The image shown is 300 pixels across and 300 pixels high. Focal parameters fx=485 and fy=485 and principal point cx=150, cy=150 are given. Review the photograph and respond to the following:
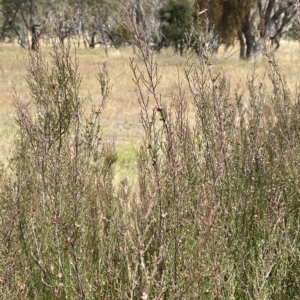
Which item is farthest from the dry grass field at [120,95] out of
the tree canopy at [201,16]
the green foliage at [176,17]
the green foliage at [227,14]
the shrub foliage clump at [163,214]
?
the green foliage at [176,17]

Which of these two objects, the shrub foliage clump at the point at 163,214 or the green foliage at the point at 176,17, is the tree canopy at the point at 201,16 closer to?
the green foliage at the point at 176,17

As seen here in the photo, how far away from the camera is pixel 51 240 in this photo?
297 centimetres

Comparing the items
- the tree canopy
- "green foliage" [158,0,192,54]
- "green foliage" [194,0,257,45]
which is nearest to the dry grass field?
the tree canopy

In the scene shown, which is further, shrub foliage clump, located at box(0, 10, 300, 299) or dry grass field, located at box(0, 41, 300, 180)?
dry grass field, located at box(0, 41, 300, 180)

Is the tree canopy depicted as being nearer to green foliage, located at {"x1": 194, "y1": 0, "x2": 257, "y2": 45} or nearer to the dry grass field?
green foliage, located at {"x1": 194, "y1": 0, "x2": 257, "y2": 45}

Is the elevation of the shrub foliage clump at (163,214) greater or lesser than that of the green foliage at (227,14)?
lesser

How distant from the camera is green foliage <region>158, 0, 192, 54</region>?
923 inches

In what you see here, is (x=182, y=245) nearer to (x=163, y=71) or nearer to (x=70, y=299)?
(x=70, y=299)

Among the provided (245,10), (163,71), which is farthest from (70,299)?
(245,10)

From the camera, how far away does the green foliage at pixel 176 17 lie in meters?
23.4

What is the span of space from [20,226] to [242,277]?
1.54m

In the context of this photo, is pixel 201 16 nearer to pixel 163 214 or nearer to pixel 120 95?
pixel 120 95

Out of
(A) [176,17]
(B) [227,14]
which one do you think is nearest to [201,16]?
(B) [227,14]

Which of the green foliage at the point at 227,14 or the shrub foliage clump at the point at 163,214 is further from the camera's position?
the green foliage at the point at 227,14
